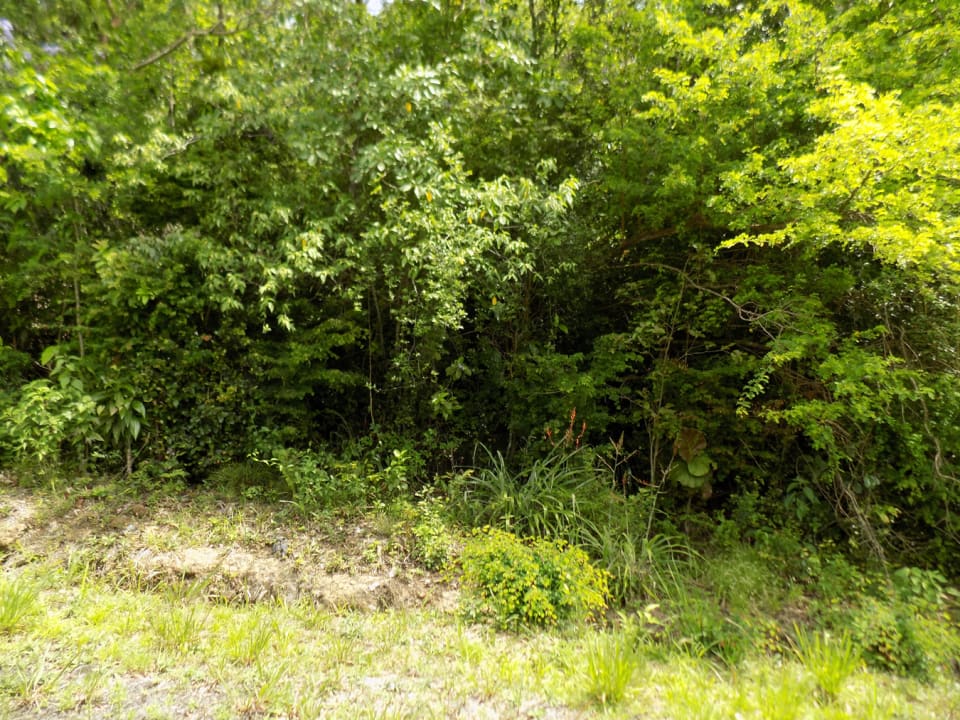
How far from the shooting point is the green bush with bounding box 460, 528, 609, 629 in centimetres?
304

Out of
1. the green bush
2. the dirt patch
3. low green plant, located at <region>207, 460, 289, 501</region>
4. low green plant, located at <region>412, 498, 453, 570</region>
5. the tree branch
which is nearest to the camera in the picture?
the green bush

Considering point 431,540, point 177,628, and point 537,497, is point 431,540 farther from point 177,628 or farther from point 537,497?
point 177,628

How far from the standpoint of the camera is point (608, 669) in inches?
94.1

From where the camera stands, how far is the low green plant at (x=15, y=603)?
242cm

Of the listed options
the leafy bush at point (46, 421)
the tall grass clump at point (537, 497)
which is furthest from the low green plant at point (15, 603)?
the tall grass clump at point (537, 497)

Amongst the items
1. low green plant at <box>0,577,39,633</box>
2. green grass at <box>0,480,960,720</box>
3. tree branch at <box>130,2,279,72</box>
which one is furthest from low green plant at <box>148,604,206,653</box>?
tree branch at <box>130,2,279,72</box>

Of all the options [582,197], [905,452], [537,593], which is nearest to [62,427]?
[537,593]

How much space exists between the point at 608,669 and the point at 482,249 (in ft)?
10.1

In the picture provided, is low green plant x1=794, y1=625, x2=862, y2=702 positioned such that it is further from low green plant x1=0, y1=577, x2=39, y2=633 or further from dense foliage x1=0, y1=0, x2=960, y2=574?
low green plant x1=0, y1=577, x2=39, y2=633

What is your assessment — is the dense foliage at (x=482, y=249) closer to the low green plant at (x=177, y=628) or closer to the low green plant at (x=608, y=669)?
the low green plant at (x=177, y=628)

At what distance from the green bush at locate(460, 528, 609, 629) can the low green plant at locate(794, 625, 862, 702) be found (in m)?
1.18

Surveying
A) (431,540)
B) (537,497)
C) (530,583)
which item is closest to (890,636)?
(530,583)

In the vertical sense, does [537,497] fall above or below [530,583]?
above

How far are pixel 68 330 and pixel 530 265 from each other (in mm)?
4631
